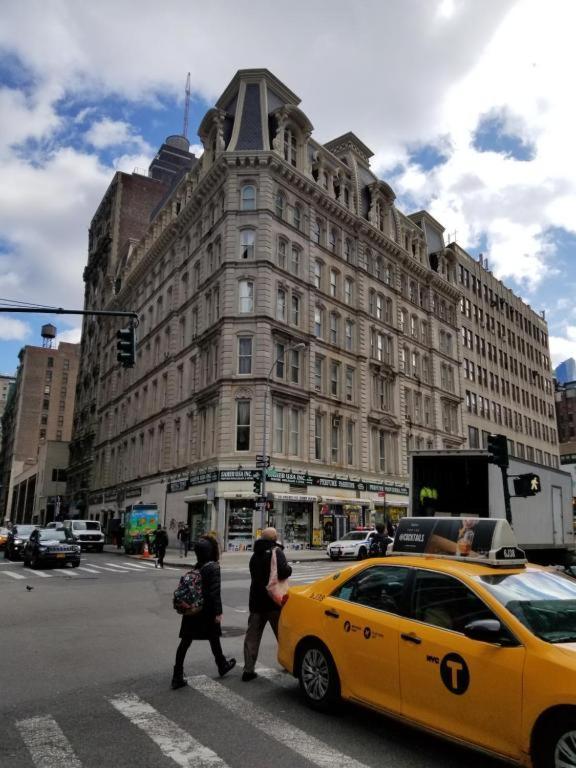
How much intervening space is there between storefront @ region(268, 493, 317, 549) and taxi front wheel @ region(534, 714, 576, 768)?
29.6m

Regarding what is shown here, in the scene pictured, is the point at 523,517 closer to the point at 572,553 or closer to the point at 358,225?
the point at 572,553

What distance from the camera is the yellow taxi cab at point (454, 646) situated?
4035 mm

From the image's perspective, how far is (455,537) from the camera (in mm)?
6867

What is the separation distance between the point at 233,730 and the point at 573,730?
288 cm

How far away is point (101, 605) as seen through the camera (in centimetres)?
1320

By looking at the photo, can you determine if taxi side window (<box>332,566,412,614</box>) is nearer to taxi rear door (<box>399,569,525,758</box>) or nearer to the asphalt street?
taxi rear door (<box>399,569,525,758</box>)

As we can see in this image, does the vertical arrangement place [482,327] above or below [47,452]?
above

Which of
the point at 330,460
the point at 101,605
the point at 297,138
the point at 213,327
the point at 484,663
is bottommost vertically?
the point at 101,605

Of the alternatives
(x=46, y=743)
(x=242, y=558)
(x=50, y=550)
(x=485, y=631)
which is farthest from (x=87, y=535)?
(x=485, y=631)

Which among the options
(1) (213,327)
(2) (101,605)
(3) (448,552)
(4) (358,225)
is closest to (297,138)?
(4) (358,225)

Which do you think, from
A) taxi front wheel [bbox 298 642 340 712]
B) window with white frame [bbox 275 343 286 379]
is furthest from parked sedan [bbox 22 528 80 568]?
taxi front wheel [bbox 298 642 340 712]

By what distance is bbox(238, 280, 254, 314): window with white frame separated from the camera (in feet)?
118

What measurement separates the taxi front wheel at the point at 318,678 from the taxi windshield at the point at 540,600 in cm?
180

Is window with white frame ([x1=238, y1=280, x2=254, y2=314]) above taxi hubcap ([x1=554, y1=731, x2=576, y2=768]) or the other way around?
above
